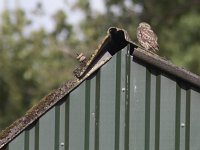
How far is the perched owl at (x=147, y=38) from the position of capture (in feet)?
21.3

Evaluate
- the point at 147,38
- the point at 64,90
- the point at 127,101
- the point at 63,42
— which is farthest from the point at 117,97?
the point at 63,42

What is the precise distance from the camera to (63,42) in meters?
28.0

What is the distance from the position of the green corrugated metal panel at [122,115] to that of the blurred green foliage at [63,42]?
62.1 feet

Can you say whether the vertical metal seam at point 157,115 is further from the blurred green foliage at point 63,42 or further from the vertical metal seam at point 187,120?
the blurred green foliage at point 63,42

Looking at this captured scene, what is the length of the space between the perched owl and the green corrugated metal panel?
595mm

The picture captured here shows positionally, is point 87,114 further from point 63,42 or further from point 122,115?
point 63,42

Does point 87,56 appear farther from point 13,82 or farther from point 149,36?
point 13,82

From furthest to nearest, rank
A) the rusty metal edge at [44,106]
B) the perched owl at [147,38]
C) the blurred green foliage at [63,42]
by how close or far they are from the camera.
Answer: the blurred green foliage at [63,42], the perched owl at [147,38], the rusty metal edge at [44,106]

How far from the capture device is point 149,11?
109ft

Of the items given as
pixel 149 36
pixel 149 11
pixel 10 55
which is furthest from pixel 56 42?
pixel 149 36

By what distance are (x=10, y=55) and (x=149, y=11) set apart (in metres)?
7.77

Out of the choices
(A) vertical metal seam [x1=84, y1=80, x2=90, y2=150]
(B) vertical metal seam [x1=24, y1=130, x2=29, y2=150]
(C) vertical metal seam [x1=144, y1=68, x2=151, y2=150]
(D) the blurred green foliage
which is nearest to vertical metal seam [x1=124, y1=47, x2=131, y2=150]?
(C) vertical metal seam [x1=144, y1=68, x2=151, y2=150]

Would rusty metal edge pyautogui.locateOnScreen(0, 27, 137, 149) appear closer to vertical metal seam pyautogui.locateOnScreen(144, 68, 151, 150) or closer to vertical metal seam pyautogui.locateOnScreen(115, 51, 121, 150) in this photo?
vertical metal seam pyautogui.locateOnScreen(115, 51, 121, 150)

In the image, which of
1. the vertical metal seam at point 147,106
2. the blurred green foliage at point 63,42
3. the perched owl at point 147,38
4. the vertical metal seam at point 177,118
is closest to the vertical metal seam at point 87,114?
the vertical metal seam at point 147,106
